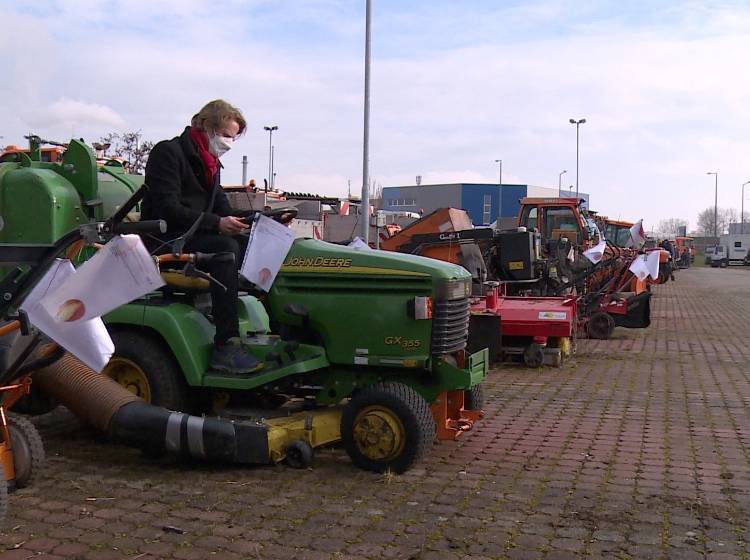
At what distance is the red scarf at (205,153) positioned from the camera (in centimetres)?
528

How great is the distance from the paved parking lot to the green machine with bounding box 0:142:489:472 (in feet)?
0.95

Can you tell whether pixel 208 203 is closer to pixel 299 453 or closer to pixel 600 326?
pixel 299 453

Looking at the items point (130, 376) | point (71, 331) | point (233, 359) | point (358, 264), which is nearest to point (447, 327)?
point (358, 264)

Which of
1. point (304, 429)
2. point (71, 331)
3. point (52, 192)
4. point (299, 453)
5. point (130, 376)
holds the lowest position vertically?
point (299, 453)

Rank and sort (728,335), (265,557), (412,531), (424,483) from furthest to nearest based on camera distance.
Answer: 1. (728,335)
2. (424,483)
3. (412,531)
4. (265,557)

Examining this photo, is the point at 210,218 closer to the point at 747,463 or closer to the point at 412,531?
the point at 412,531

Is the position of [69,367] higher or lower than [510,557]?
higher

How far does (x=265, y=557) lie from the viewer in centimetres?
366

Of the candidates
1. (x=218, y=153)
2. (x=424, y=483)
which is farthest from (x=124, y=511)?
(x=218, y=153)

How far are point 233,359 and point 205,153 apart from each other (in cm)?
137

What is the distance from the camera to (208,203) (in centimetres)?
533

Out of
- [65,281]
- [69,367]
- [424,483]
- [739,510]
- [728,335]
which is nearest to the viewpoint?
[65,281]

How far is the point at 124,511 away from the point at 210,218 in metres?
1.80

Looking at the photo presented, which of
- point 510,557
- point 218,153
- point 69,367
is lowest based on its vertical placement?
point 510,557
